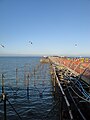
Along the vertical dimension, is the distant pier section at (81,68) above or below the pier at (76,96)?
above

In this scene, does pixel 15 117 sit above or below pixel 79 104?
below

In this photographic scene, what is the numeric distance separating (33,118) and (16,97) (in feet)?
29.5

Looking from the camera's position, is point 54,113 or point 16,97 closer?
point 54,113

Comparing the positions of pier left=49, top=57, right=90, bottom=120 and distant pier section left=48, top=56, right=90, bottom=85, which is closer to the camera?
pier left=49, top=57, right=90, bottom=120

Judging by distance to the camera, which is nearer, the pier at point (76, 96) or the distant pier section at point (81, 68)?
the pier at point (76, 96)

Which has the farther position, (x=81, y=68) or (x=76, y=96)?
(x=81, y=68)

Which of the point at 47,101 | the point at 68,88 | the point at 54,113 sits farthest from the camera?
the point at 47,101

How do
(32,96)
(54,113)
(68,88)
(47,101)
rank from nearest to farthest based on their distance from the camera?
(54,113) → (68,88) → (47,101) → (32,96)

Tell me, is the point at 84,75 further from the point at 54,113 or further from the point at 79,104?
the point at 54,113

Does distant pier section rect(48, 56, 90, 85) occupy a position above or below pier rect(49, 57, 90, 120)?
above

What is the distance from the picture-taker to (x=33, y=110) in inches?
937

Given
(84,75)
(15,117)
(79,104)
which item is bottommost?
(15,117)

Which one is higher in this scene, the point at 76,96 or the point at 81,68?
the point at 81,68

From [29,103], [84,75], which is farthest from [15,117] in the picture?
[84,75]
